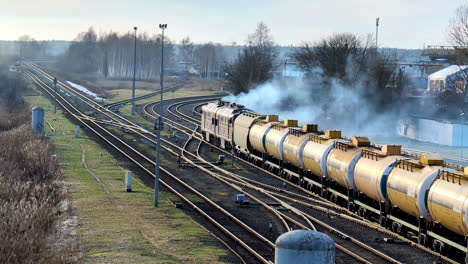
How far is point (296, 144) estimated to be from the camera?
42.4 m

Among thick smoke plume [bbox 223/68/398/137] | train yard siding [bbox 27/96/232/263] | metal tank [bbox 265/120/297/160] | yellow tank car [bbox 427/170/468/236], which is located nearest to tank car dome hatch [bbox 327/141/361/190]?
yellow tank car [bbox 427/170/468/236]

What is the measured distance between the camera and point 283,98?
245 feet

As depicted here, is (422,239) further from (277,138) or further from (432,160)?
(277,138)

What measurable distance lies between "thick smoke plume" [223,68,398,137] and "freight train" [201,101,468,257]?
23686 millimetres

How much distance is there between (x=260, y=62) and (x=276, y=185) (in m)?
61.6

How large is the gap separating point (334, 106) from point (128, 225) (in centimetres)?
5275

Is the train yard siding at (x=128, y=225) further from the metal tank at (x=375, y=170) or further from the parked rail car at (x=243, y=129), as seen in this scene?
the parked rail car at (x=243, y=129)

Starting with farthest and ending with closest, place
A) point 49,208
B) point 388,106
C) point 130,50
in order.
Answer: point 130,50 → point 388,106 → point 49,208

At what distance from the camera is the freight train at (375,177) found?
26484 mm

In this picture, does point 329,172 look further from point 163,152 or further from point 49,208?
point 163,152

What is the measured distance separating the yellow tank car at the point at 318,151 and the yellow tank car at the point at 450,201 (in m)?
11.1

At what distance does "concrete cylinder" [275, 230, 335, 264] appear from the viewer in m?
14.3

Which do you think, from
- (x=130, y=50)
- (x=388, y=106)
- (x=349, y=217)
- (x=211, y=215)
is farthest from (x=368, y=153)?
(x=130, y=50)

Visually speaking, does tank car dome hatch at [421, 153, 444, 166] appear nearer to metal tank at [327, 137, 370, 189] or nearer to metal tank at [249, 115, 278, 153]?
metal tank at [327, 137, 370, 189]
